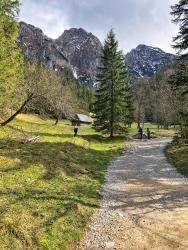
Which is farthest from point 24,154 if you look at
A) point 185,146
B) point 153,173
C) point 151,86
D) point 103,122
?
point 151,86

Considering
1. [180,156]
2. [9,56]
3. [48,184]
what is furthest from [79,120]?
[48,184]

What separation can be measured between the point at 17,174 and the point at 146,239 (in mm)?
7982

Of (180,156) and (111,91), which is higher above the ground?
(111,91)

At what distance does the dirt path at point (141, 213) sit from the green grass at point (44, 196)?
659mm

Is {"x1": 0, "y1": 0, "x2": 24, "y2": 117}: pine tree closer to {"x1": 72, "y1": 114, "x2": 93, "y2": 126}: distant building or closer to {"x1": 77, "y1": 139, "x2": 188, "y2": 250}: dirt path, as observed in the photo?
{"x1": 77, "y1": 139, "x2": 188, "y2": 250}: dirt path

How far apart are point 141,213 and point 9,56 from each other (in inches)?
697

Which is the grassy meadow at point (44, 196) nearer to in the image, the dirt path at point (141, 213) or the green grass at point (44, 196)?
the green grass at point (44, 196)

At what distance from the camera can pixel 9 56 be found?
27719 millimetres

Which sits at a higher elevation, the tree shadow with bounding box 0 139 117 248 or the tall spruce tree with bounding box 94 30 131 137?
the tall spruce tree with bounding box 94 30 131 137

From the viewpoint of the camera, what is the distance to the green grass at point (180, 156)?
25.5 meters

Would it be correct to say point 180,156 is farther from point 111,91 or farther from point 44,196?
point 111,91

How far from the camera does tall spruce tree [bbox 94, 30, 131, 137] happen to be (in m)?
50.8

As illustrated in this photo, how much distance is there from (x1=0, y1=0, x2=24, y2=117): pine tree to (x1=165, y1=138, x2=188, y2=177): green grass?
44.9 ft

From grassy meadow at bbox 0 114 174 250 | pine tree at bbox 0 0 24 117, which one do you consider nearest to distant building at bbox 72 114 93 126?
pine tree at bbox 0 0 24 117
